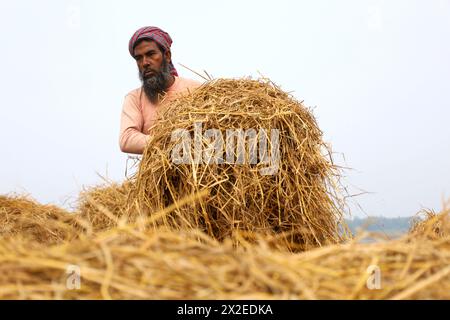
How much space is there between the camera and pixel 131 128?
4.57 meters

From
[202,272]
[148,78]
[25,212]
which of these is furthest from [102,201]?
[202,272]

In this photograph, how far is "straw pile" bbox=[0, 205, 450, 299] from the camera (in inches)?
49.3

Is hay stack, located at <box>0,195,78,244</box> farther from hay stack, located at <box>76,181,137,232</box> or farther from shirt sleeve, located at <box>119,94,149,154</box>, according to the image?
shirt sleeve, located at <box>119,94,149,154</box>

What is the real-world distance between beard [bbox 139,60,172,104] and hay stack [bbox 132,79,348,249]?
1.31m

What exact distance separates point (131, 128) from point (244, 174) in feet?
5.75

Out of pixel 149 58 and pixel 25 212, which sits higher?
pixel 149 58

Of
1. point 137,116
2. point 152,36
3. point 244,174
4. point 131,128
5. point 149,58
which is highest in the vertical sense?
point 152,36

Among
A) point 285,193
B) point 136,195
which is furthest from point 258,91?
point 136,195

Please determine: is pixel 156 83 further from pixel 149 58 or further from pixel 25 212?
pixel 25 212

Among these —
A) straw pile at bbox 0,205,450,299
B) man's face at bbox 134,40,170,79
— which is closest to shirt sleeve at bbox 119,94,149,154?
man's face at bbox 134,40,170,79

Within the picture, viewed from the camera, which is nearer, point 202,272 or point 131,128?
point 202,272

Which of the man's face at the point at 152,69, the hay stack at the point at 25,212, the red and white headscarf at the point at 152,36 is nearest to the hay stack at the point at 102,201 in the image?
the hay stack at the point at 25,212
